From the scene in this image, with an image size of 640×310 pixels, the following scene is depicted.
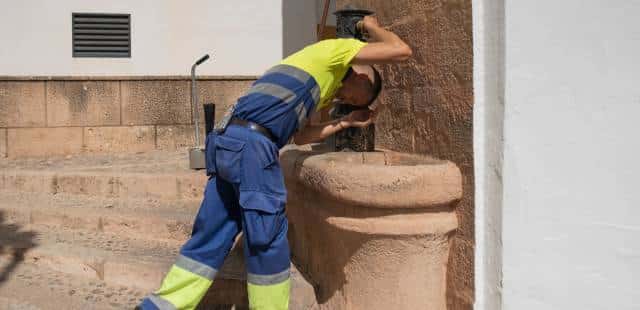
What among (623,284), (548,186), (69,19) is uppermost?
(69,19)

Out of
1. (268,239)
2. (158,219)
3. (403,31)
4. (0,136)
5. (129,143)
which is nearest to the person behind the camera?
(268,239)

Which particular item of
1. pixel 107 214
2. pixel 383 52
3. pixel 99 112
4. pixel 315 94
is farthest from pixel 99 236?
pixel 99 112

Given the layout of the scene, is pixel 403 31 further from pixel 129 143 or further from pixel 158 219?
pixel 129 143

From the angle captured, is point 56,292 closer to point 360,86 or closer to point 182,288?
point 182,288

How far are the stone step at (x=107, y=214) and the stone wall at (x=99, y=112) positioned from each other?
2457 millimetres

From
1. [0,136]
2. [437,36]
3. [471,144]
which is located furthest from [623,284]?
[0,136]

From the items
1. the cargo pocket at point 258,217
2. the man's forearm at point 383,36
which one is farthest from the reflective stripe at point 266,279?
the man's forearm at point 383,36

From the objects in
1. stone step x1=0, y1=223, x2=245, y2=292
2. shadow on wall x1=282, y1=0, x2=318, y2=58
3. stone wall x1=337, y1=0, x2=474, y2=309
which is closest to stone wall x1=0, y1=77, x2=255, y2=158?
shadow on wall x1=282, y1=0, x2=318, y2=58

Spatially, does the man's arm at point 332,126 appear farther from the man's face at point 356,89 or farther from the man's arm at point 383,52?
the man's arm at point 383,52

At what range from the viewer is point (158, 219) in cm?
369

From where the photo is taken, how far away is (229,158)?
7.40 feet

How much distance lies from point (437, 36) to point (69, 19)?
6.52m

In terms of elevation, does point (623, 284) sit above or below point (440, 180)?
below

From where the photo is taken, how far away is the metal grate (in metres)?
7.71
